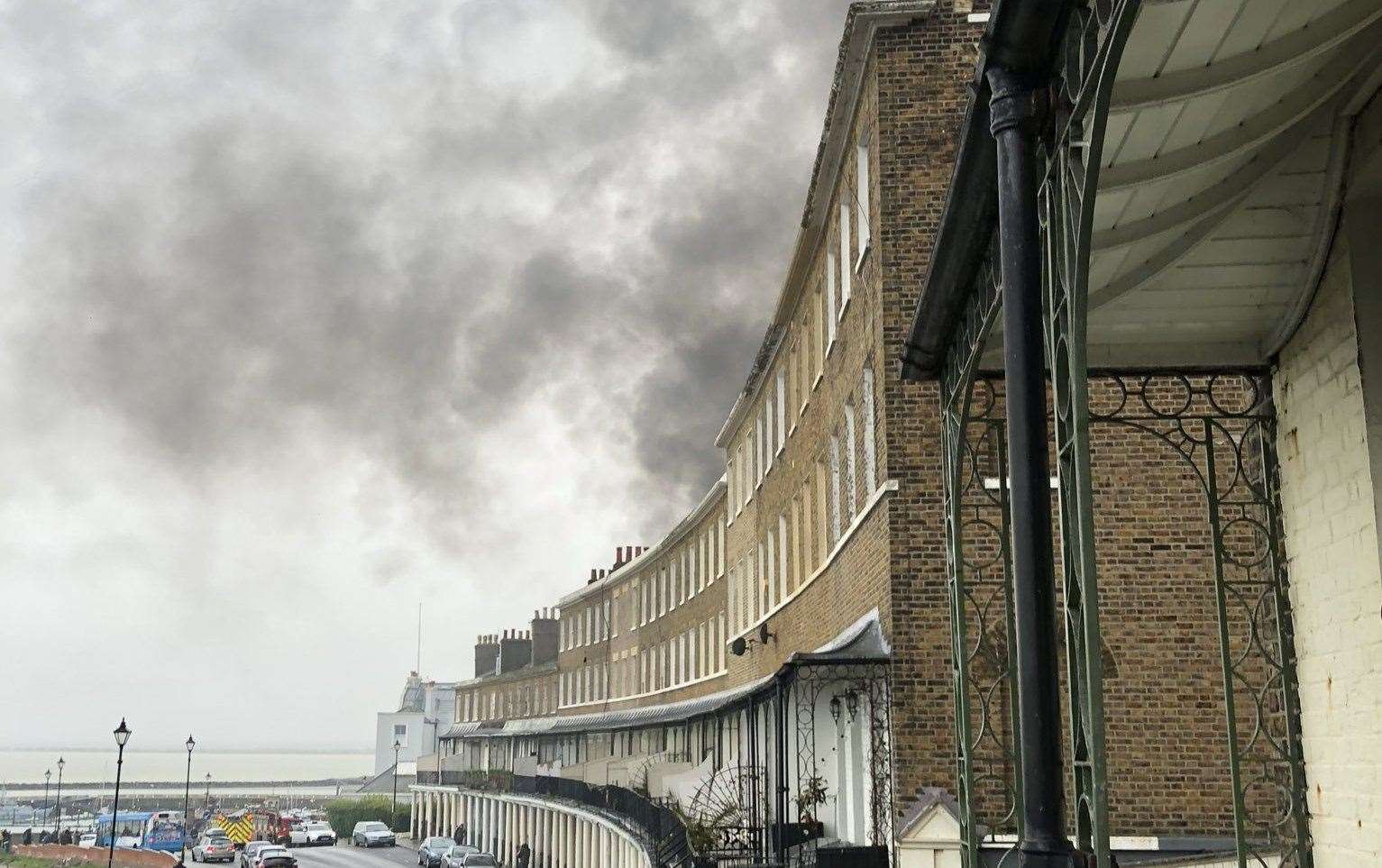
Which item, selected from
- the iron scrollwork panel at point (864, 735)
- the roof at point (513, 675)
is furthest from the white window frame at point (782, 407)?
the roof at point (513, 675)

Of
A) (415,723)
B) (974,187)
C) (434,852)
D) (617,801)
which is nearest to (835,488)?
(974,187)

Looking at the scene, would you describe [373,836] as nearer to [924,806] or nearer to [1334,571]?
[924,806]

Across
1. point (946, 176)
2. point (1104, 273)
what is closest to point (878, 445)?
point (946, 176)

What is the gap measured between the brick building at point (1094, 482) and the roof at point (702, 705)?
106 millimetres

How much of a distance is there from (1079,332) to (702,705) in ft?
88.0

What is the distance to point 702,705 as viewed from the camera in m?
31.5

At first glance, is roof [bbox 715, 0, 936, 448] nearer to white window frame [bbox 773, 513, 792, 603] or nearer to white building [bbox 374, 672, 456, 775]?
white window frame [bbox 773, 513, 792, 603]

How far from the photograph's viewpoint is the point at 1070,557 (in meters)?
5.79

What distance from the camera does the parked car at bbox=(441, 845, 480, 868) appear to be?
154 ft

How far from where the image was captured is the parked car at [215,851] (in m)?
67.8

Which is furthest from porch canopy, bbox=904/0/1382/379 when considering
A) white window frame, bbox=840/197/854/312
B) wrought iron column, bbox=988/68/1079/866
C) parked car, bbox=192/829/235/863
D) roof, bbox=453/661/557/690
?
parked car, bbox=192/829/235/863

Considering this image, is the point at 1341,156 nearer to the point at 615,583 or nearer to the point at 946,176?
the point at 946,176

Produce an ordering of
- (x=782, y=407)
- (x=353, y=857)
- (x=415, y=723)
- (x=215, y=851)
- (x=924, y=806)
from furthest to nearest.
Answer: (x=415, y=723)
(x=353, y=857)
(x=215, y=851)
(x=782, y=407)
(x=924, y=806)

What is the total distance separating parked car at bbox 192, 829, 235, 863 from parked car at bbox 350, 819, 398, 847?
10086 mm
